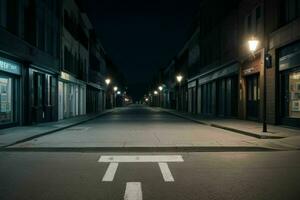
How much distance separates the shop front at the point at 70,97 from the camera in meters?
34.9

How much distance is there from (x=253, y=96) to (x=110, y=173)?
21575 millimetres

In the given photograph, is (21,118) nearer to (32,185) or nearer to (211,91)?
(32,185)

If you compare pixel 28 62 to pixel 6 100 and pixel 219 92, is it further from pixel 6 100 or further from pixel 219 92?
pixel 219 92

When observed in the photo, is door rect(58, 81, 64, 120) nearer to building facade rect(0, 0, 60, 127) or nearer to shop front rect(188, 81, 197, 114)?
building facade rect(0, 0, 60, 127)

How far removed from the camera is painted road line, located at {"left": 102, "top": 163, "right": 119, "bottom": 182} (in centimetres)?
847

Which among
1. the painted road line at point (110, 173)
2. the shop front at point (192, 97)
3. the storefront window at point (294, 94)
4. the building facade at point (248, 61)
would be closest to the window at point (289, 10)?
the building facade at point (248, 61)

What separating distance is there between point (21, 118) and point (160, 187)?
17775 millimetres

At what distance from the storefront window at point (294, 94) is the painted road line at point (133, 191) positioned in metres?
14.9

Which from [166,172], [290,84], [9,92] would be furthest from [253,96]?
[166,172]

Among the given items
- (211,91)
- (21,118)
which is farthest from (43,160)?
(211,91)

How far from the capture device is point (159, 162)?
10805 mm

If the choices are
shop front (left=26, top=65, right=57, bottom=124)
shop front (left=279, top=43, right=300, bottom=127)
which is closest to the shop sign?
shop front (left=26, top=65, right=57, bottom=124)

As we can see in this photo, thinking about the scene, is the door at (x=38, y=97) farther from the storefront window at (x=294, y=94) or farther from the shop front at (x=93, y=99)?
the shop front at (x=93, y=99)

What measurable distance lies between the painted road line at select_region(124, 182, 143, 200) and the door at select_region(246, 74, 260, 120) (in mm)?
21109
